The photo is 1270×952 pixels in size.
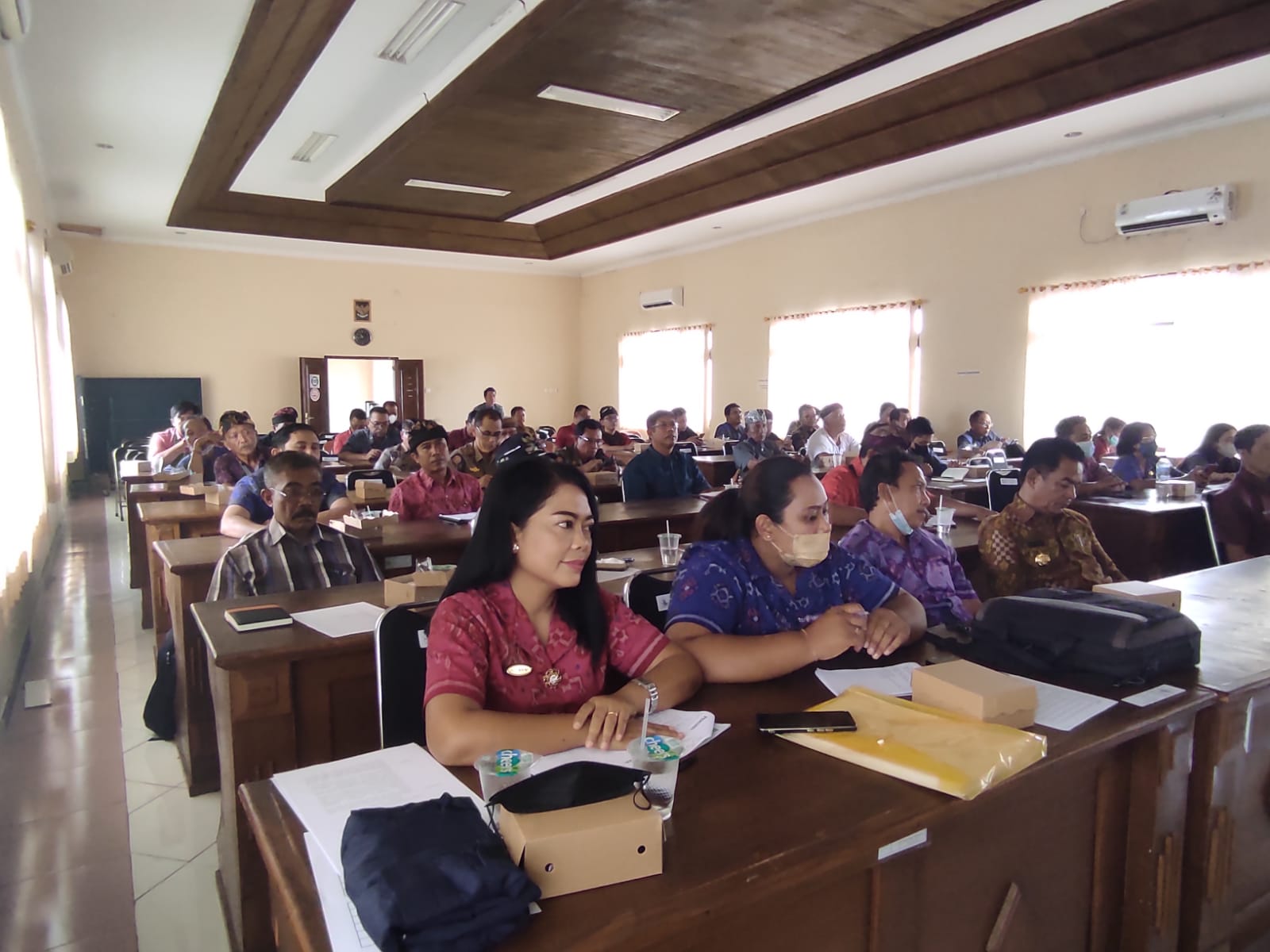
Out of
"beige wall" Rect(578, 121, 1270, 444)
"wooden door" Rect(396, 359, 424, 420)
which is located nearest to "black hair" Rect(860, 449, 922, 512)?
"beige wall" Rect(578, 121, 1270, 444)

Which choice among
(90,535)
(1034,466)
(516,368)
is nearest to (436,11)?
(1034,466)

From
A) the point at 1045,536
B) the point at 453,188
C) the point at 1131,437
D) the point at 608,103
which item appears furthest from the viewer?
the point at 453,188

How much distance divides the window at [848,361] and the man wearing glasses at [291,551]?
23.2 feet

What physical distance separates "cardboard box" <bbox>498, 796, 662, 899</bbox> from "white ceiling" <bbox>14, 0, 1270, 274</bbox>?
193 inches

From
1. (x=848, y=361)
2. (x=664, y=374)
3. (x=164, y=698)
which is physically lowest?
(x=164, y=698)

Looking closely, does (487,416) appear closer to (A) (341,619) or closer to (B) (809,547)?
(A) (341,619)

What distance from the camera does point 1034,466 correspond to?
2.74 metres

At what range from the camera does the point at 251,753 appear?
1.97 meters

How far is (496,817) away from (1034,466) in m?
2.29

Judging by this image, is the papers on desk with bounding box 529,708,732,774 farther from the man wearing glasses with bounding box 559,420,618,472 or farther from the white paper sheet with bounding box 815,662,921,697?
the man wearing glasses with bounding box 559,420,618,472

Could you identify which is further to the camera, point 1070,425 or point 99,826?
point 1070,425

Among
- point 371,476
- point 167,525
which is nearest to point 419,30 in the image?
point 371,476

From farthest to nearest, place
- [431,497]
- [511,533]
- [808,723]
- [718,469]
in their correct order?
[718,469], [431,497], [511,533], [808,723]

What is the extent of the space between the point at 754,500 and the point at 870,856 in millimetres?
961
